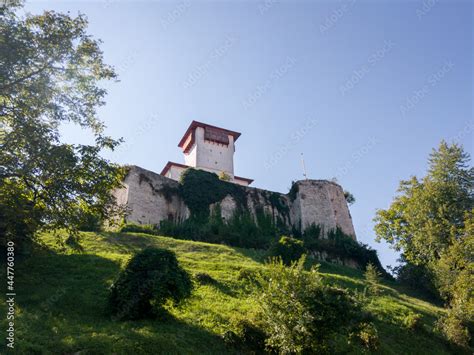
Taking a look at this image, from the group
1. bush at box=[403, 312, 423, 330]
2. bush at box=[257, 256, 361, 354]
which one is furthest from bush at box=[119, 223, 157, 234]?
bush at box=[257, 256, 361, 354]

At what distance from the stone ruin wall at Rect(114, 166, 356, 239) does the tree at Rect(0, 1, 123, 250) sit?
1758cm

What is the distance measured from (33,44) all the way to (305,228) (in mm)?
28930

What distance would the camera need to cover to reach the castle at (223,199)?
34.2 m

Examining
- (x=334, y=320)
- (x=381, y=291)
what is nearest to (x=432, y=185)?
(x=381, y=291)

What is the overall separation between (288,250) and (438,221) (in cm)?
1083

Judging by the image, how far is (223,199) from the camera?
1474 inches

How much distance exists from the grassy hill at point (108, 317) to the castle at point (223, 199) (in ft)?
37.6

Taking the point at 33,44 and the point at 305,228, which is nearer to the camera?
the point at 33,44

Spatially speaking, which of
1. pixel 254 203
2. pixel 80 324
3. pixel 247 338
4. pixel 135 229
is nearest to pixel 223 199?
pixel 254 203

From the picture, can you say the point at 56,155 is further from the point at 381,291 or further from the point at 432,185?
the point at 432,185

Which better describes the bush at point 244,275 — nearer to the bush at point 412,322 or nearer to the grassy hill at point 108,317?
the grassy hill at point 108,317

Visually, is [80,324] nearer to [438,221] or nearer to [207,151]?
[438,221]

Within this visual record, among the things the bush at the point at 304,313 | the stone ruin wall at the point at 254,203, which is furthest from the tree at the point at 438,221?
the bush at the point at 304,313

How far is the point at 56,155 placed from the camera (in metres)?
13.0
